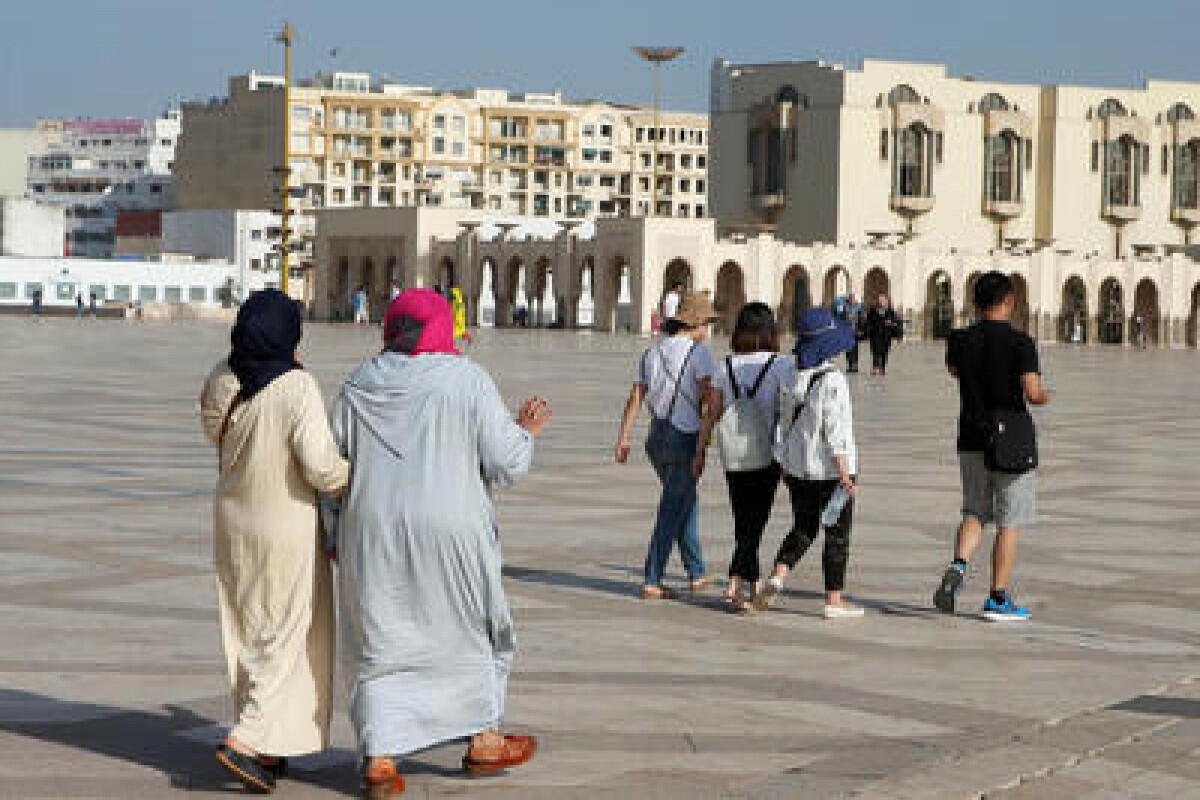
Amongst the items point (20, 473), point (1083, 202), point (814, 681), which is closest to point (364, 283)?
point (1083, 202)

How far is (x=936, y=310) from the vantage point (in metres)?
78.9

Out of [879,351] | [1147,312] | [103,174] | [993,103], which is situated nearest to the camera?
[879,351]

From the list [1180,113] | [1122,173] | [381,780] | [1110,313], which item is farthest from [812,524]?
[1180,113]

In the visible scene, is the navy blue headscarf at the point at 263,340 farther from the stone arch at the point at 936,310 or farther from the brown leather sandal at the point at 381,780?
the stone arch at the point at 936,310

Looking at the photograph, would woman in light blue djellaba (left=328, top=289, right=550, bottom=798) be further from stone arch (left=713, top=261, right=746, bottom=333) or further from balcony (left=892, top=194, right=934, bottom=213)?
balcony (left=892, top=194, right=934, bottom=213)

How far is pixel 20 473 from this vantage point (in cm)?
1409

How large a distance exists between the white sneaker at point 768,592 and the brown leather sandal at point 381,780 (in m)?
3.56

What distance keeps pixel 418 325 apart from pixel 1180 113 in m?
94.9

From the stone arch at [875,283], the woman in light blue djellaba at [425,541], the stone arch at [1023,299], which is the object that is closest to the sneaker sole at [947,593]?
the woman in light blue djellaba at [425,541]

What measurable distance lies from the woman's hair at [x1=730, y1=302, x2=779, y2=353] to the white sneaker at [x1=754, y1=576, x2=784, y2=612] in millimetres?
1054

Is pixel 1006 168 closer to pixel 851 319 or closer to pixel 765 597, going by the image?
pixel 851 319

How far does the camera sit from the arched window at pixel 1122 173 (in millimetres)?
94812

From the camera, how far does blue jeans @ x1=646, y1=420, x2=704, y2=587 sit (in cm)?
936

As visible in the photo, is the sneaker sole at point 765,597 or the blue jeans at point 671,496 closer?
the sneaker sole at point 765,597
